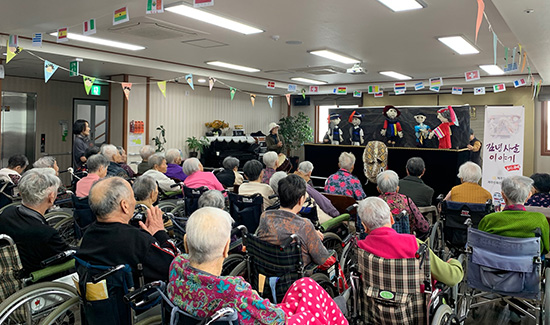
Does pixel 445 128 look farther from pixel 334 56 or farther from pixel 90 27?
pixel 90 27

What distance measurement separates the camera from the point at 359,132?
840 centimetres

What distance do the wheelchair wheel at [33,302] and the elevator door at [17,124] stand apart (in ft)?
28.5

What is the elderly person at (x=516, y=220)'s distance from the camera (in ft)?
9.65

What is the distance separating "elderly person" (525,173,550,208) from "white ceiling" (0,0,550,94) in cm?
151

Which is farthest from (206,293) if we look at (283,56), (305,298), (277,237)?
(283,56)

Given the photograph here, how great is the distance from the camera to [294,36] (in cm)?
609

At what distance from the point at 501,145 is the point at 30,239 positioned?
6.21 metres

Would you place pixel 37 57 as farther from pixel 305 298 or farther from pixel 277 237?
pixel 305 298

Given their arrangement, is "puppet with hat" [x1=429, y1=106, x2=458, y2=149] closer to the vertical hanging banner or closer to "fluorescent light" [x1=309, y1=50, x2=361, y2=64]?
the vertical hanging banner

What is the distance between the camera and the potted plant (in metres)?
11.4

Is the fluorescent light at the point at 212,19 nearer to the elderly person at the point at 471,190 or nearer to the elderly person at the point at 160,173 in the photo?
the elderly person at the point at 160,173

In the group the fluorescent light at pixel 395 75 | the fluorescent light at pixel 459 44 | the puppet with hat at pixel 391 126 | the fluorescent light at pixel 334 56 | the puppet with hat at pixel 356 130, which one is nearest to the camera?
the fluorescent light at pixel 459 44

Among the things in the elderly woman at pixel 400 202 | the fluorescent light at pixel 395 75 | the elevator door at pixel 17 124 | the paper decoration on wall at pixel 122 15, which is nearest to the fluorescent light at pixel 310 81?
the fluorescent light at pixel 395 75

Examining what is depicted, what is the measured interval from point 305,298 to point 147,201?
1.90 m
